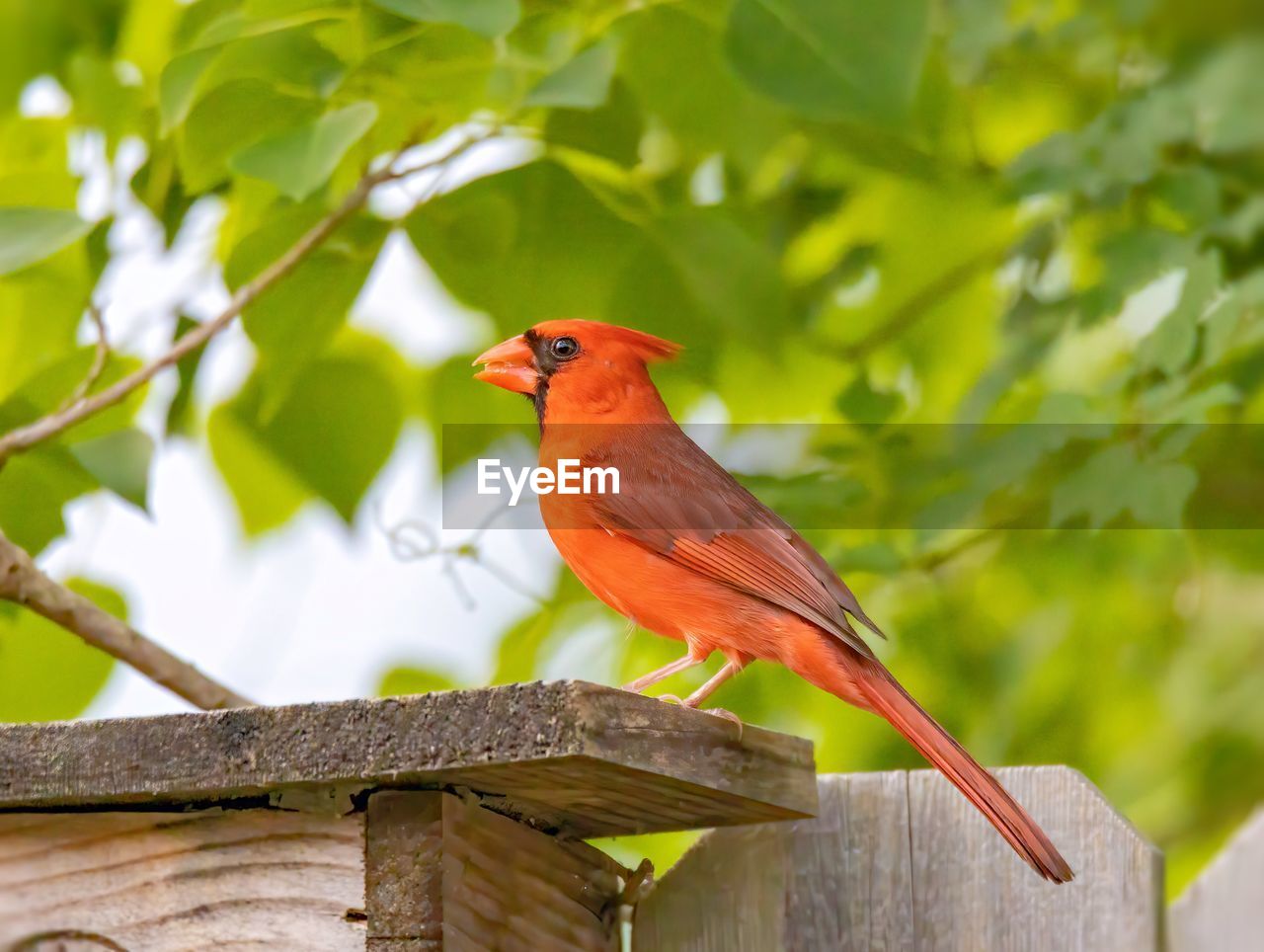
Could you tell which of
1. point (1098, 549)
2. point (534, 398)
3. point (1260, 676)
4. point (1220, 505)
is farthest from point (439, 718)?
point (1260, 676)

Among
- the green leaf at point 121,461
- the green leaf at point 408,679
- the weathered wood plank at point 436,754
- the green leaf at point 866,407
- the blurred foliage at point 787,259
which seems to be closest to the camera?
the weathered wood plank at point 436,754

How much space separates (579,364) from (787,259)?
1157 millimetres

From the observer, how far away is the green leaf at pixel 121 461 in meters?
1.91

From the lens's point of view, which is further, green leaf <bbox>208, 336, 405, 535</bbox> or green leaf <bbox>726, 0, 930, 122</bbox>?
green leaf <bbox>208, 336, 405, 535</bbox>

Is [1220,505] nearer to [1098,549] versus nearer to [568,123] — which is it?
[1098,549]

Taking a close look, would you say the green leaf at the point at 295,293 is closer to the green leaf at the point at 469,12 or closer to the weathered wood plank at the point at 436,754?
the green leaf at the point at 469,12

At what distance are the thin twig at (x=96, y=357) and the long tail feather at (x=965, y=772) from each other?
0.97 metres

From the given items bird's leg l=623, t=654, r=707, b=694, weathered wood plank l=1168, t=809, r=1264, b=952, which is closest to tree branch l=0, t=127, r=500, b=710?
bird's leg l=623, t=654, r=707, b=694

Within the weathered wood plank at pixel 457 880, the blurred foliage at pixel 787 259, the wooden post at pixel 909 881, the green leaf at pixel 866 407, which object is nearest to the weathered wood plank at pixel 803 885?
the wooden post at pixel 909 881

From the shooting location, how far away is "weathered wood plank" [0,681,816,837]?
1258mm

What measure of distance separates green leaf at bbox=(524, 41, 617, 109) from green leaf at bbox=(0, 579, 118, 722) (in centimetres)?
88

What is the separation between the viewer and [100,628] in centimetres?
190

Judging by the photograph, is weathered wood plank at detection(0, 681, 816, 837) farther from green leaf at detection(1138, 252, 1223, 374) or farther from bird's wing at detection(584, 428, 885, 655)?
green leaf at detection(1138, 252, 1223, 374)

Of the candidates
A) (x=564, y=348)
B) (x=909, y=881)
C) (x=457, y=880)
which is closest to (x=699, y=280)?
(x=564, y=348)
